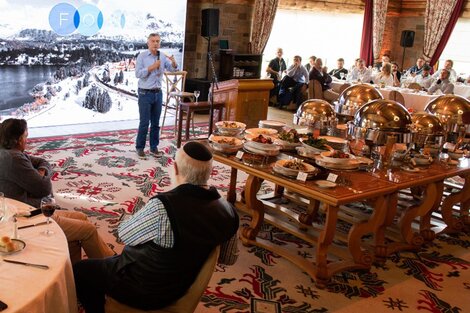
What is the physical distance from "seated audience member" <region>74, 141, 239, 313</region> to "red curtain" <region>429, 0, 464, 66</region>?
12.8 metres

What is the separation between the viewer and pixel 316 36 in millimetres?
13625

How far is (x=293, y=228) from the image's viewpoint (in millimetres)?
4324

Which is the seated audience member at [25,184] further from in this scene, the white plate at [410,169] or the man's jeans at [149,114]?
the man's jeans at [149,114]

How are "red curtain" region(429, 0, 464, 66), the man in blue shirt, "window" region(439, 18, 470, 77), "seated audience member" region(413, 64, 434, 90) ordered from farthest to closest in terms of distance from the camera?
"window" region(439, 18, 470, 77), "red curtain" region(429, 0, 464, 66), "seated audience member" region(413, 64, 434, 90), the man in blue shirt

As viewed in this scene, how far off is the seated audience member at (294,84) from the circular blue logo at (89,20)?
464cm

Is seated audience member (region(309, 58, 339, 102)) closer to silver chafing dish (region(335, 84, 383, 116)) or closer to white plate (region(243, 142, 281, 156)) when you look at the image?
silver chafing dish (region(335, 84, 383, 116))

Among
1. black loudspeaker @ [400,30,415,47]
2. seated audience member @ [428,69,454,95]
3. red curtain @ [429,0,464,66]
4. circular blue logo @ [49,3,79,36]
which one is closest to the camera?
circular blue logo @ [49,3,79,36]

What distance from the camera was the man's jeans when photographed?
20.4ft

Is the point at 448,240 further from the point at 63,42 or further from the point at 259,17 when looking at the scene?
the point at 259,17

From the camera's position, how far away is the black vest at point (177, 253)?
2223mm

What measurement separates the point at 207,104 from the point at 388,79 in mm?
5157

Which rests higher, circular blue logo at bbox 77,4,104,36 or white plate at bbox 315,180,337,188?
circular blue logo at bbox 77,4,104,36

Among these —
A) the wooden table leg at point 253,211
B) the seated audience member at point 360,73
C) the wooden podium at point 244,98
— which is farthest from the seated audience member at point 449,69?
the wooden table leg at point 253,211

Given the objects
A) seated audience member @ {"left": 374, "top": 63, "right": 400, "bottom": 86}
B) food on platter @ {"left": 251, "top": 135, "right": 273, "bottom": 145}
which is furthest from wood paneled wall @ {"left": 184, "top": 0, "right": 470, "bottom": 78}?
food on platter @ {"left": 251, "top": 135, "right": 273, "bottom": 145}
